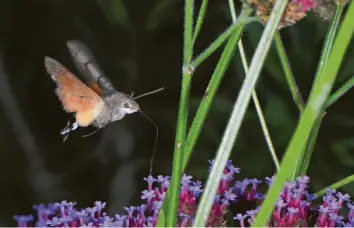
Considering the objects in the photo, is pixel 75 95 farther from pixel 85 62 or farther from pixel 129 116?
pixel 129 116

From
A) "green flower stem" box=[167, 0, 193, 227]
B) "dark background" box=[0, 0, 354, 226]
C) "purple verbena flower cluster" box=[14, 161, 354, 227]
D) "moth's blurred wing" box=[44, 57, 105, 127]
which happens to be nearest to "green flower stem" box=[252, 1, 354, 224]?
"green flower stem" box=[167, 0, 193, 227]

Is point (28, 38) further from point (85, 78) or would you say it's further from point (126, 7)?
point (85, 78)

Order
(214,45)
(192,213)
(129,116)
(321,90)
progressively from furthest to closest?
(129,116), (192,213), (214,45), (321,90)

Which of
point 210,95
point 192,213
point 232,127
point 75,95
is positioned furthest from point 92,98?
point 232,127

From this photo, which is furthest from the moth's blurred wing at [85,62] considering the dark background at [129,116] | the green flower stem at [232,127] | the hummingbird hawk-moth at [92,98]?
the dark background at [129,116]

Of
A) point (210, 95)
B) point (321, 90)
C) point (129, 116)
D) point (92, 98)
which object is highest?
point (129, 116)

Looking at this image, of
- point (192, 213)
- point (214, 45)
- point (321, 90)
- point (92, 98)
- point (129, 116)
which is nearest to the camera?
point (321, 90)

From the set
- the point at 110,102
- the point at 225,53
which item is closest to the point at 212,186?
the point at 225,53

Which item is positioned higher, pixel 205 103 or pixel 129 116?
pixel 129 116
